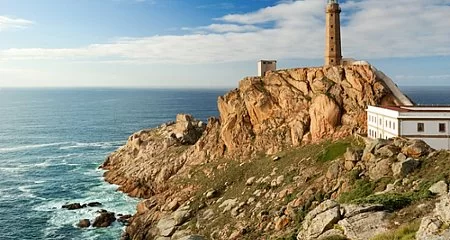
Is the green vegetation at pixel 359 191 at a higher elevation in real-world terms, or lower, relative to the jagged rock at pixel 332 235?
lower

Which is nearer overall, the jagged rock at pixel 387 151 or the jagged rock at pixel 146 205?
the jagged rock at pixel 387 151

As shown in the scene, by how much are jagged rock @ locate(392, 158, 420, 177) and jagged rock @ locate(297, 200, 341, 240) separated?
13.8 meters

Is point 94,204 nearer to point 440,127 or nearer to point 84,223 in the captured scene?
point 84,223

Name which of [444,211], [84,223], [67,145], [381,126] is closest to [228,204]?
[381,126]

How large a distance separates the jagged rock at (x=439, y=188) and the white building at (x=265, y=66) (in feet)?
151

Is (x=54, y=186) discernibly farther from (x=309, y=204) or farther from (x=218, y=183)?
(x=309, y=204)

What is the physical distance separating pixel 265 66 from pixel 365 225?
176 ft

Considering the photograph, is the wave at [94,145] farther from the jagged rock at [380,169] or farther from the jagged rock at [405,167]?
the jagged rock at [405,167]

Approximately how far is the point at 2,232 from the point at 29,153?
6194 centimetres

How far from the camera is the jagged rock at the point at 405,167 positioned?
42156 mm

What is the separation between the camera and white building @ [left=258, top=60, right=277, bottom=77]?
77562mm

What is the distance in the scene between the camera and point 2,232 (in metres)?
64.8

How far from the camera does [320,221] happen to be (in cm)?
2952

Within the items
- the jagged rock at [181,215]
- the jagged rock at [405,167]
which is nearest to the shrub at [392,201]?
the jagged rock at [405,167]
